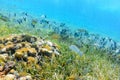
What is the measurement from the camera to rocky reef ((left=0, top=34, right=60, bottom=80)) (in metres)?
9.63

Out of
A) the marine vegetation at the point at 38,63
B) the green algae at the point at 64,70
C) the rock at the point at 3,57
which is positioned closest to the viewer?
the marine vegetation at the point at 38,63

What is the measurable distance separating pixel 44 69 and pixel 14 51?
125cm

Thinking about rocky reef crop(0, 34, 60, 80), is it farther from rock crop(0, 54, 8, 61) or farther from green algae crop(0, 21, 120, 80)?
green algae crop(0, 21, 120, 80)

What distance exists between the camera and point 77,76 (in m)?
10.2

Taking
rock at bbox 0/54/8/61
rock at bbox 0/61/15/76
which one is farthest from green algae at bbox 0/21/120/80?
rock at bbox 0/54/8/61

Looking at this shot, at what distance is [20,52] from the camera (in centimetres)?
1038

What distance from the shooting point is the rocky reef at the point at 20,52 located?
379 inches

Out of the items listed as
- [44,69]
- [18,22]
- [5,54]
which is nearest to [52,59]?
[44,69]

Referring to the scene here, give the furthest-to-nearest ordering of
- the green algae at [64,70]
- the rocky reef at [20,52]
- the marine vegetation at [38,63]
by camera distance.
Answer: the green algae at [64,70] < the marine vegetation at [38,63] < the rocky reef at [20,52]

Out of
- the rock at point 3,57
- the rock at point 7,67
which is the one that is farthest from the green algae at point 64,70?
the rock at point 3,57

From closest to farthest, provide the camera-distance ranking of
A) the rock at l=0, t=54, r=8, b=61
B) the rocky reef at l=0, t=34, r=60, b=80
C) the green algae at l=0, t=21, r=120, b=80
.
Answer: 1. the rocky reef at l=0, t=34, r=60, b=80
2. the green algae at l=0, t=21, r=120, b=80
3. the rock at l=0, t=54, r=8, b=61

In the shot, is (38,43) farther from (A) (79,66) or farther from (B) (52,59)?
(A) (79,66)

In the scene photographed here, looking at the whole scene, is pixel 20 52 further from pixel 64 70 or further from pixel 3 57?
pixel 64 70

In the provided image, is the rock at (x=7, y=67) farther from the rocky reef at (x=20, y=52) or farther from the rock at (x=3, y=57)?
the rock at (x=3, y=57)
